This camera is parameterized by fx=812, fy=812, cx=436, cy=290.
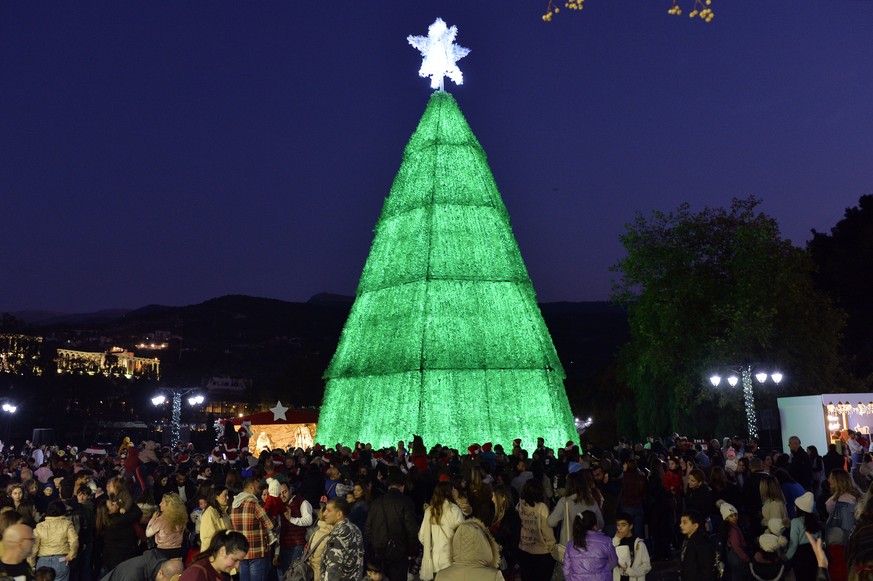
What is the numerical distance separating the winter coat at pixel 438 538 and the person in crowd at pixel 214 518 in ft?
7.42

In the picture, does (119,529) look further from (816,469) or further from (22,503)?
(816,469)

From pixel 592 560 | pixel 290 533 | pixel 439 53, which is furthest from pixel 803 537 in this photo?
pixel 439 53

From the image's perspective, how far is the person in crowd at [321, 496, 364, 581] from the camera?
26.7 feet

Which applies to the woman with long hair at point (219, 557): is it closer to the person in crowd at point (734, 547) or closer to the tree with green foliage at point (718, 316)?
the person in crowd at point (734, 547)

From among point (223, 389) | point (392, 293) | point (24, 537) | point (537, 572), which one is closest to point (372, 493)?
point (537, 572)

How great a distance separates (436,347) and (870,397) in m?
12.9

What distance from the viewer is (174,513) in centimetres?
859

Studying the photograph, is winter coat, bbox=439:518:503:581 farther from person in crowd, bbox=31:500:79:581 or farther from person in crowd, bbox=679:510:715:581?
person in crowd, bbox=31:500:79:581

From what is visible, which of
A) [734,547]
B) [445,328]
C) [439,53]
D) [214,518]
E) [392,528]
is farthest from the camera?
[439,53]

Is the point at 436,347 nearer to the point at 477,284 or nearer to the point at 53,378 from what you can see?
the point at 477,284

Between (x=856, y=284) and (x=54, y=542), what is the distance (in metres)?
44.8

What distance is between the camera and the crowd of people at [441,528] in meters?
7.65

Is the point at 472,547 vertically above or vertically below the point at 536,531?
above

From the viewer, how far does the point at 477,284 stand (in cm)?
2561
